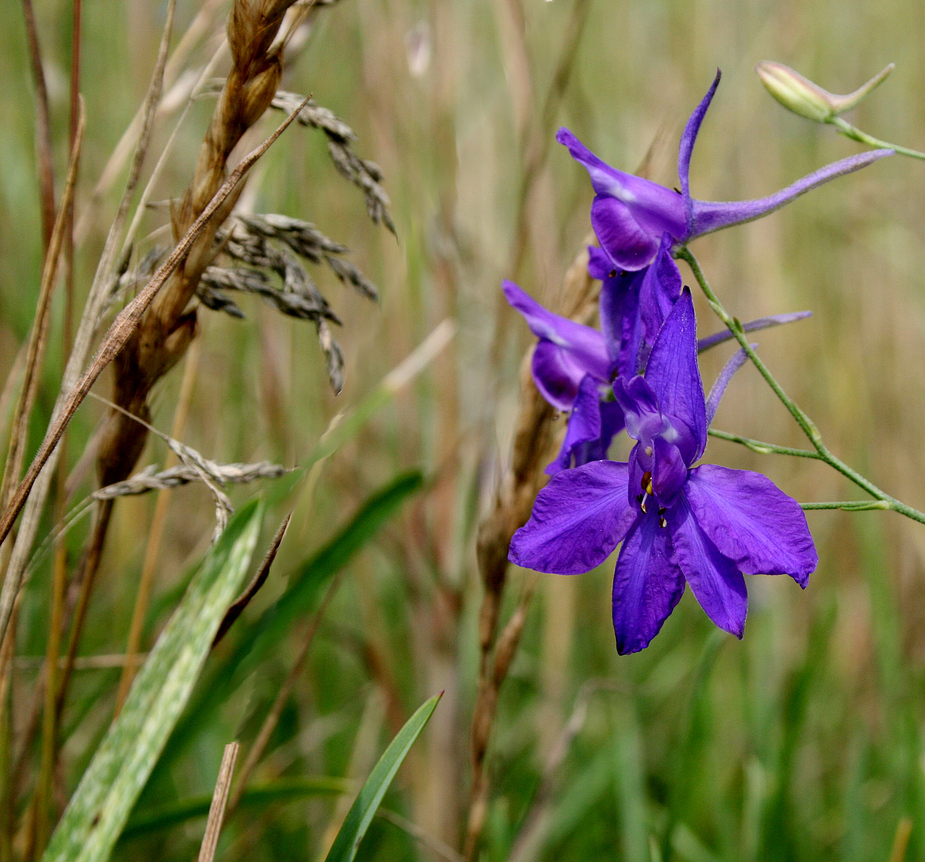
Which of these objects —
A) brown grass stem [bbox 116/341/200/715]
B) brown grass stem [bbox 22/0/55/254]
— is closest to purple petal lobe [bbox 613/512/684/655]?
brown grass stem [bbox 116/341/200/715]

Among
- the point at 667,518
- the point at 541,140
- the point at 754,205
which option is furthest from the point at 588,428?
the point at 541,140

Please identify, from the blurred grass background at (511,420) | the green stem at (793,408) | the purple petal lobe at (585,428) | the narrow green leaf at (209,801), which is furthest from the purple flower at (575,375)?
the narrow green leaf at (209,801)

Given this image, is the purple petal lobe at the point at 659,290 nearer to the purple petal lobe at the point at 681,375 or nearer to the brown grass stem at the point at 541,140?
the purple petal lobe at the point at 681,375

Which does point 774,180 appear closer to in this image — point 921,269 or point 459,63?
point 921,269

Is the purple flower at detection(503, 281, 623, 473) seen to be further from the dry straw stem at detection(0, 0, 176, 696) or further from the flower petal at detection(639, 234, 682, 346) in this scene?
the dry straw stem at detection(0, 0, 176, 696)

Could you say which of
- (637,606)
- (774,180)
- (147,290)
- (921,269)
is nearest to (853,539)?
(921,269)

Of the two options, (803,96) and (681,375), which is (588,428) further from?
(803,96)
